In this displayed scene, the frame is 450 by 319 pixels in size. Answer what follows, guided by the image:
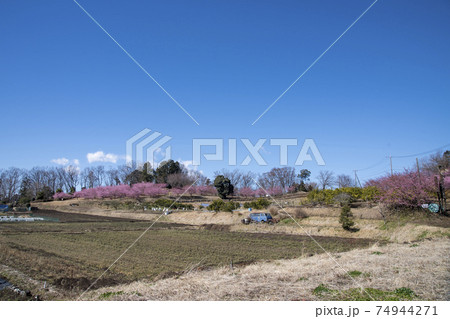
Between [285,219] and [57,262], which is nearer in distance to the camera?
[57,262]

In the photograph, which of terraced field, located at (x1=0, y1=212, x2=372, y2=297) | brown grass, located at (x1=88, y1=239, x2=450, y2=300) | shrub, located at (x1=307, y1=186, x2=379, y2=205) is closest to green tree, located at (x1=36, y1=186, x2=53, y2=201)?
terraced field, located at (x1=0, y1=212, x2=372, y2=297)

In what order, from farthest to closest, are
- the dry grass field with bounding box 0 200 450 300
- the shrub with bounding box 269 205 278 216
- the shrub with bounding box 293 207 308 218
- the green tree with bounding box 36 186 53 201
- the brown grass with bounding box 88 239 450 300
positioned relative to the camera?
the green tree with bounding box 36 186 53 201 → the shrub with bounding box 269 205 278 216 → the shrub with bounding box 293 207 308 218 → the dry grass field with bounding box 0 200 450 300 → the brown grass with bounding box 88 239 450 300

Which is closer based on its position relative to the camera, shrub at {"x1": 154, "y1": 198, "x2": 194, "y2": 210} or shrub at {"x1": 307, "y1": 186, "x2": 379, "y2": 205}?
shrub at {"x1": 307, "y1": 186, "x2": 379, "y2": 205}

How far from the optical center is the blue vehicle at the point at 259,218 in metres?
33.6

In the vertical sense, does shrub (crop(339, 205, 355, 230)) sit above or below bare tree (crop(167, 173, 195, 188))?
below

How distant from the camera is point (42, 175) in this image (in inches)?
3782

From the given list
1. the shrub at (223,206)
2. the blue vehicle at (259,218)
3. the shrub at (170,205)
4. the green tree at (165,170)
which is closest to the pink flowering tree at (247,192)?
the shrub at (170,205)

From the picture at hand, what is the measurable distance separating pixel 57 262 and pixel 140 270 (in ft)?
13.1

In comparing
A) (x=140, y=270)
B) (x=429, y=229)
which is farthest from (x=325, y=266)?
(x=429, y=229)

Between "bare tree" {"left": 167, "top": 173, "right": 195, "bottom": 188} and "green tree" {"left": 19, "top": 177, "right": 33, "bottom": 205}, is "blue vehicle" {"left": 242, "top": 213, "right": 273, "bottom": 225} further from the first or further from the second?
"green tree" {"left": 19, "top": 177, "right": 33, "bottom": 205}

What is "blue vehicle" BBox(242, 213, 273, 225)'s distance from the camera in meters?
33.6

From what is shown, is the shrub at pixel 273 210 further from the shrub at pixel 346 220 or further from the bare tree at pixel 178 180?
the bare tree at pixel 178 180
